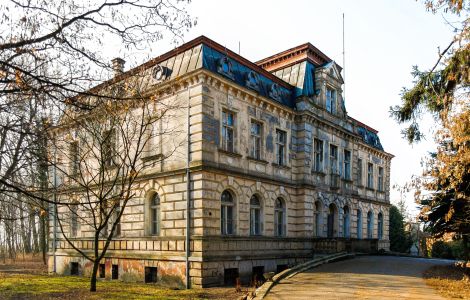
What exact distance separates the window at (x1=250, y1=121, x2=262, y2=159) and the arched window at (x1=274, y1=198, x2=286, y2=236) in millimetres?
3088

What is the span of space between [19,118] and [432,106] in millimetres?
9693

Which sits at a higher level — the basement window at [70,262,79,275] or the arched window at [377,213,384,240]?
the arched window at [377,213,384,240]

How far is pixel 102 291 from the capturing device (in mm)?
16562

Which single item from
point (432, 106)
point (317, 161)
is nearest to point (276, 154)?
point (317, 161)

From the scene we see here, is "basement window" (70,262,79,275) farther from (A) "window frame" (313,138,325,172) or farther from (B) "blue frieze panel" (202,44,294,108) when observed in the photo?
(A) "window frame" (313,138,325,172)

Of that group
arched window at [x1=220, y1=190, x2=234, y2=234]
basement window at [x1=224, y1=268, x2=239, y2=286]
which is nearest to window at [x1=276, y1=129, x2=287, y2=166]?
arched window at [x1=220, y1=190, x2=234, y2=234]

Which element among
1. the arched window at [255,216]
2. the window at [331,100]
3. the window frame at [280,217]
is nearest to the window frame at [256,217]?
the arched window at [255,216]

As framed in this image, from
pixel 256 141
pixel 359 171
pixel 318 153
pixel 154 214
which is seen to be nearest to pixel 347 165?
pixel 359 171

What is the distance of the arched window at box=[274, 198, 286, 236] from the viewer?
74.7ft

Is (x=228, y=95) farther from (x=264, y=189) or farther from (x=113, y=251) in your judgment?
(x=113, y=251)

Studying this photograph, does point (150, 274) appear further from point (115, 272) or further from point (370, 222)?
point (370, 222)

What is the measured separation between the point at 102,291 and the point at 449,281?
13.9 m

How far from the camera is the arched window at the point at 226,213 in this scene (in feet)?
63.8

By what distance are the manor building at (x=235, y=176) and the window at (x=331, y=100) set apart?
0.32 feet
